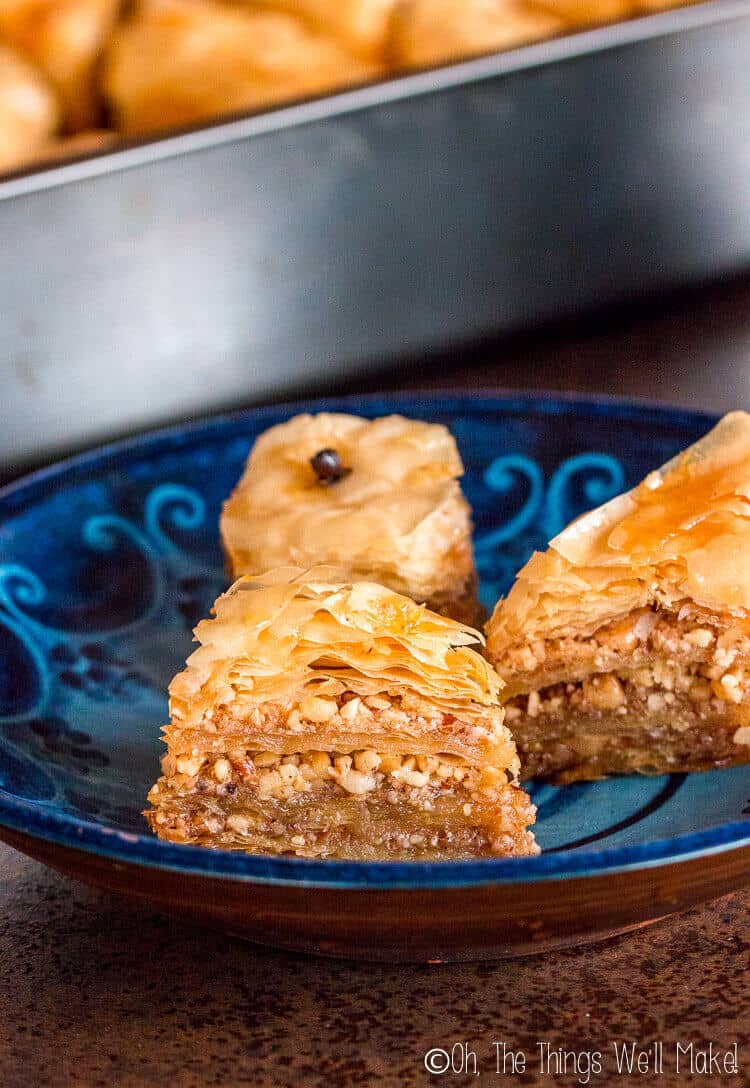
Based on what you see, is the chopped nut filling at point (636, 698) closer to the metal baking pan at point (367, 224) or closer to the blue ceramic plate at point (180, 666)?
the blue ceramic plate at point (180, 666)

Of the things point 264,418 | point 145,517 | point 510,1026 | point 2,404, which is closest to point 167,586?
point 145,517

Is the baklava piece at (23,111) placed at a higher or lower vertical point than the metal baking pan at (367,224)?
higher

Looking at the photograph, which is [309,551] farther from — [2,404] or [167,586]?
[2,404]

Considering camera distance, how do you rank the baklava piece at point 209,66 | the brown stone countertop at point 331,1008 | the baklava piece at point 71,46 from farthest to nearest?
the baklava piece at point 71,46 < the baklava piece at point 209,66 < the brown stone countertop at point 331,1008

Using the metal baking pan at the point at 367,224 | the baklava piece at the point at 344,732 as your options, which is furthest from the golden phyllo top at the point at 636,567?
the metal baking pan at the point at 367,224

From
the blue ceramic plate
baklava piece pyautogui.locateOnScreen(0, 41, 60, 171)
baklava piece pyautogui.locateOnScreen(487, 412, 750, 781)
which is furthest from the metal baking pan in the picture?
baklava piece pyautogui.locateOnScreen(487, 412, 750, 781)

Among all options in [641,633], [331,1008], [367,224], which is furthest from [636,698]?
[367,224]

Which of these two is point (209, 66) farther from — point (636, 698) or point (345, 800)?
point (345, 800)

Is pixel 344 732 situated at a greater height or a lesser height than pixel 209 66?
lesser
